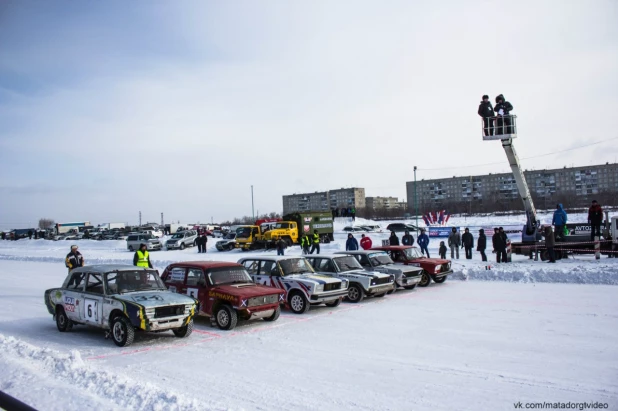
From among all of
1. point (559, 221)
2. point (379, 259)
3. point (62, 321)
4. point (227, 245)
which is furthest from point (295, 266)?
point (227, 245)

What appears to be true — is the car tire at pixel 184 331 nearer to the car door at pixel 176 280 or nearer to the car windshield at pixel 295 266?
the car door at pixel 176 280

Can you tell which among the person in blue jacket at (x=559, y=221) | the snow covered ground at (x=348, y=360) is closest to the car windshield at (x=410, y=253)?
the snow covered ground at (x=348, y=360)

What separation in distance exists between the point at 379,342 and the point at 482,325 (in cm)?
259

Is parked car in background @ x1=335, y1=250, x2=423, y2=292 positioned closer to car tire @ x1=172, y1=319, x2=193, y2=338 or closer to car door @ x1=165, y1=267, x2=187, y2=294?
car door @ x1=165, y1=267, x2=187, y2=294

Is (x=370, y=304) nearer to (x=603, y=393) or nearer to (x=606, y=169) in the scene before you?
(x=603, y=393)

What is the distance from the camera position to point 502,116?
845 inches

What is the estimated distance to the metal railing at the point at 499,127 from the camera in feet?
70.4

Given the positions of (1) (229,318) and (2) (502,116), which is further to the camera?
(2) (502,116)

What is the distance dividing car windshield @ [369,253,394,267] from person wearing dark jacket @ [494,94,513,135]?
970 cm

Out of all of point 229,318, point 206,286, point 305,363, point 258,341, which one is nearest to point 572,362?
point 305,363

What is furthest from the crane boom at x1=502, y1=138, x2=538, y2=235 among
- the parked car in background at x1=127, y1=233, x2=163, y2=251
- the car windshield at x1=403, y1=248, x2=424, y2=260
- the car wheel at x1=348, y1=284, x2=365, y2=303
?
the parked car in background at x1=127, y1=233, x2=163, y2=251

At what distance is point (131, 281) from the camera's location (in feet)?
32.0

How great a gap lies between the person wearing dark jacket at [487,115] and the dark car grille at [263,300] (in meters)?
15.1

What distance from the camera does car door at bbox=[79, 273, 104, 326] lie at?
930 cm
